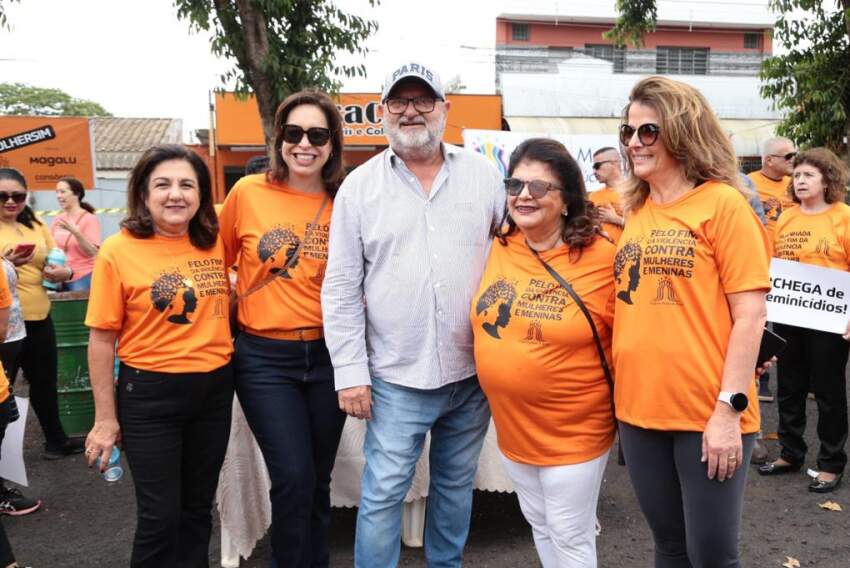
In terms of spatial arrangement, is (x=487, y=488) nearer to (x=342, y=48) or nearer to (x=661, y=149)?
(x=661, y=149)

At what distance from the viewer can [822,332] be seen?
4574mm

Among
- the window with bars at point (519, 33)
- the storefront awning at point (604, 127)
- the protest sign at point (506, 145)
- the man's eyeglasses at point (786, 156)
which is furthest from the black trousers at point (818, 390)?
the window with bars at point (519, 33)

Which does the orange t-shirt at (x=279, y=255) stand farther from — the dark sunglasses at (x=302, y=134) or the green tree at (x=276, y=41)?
the green tree at (x=276, y=41)

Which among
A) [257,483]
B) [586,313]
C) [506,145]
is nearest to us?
[586,313]

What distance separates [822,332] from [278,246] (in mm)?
3513

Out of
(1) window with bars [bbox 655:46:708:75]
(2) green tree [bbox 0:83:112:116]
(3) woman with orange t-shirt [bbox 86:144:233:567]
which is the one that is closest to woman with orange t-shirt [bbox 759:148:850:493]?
(3) woman with orange t-shirt [bbox 86:144:233:567]

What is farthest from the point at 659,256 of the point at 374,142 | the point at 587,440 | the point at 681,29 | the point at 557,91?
the point at 681,29

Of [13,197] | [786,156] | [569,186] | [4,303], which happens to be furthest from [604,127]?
[4,303]

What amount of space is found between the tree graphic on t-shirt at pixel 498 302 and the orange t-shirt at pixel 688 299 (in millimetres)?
391

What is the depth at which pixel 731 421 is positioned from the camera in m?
2.16

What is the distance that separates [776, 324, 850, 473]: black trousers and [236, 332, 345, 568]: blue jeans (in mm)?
3165

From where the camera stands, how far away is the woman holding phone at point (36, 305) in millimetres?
4848

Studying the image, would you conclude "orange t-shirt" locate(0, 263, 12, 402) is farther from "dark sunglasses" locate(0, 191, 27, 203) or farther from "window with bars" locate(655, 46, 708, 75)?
"window with bars" locate(655, 46, 708, 75)

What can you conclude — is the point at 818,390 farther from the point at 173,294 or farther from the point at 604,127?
the point at 604,127
